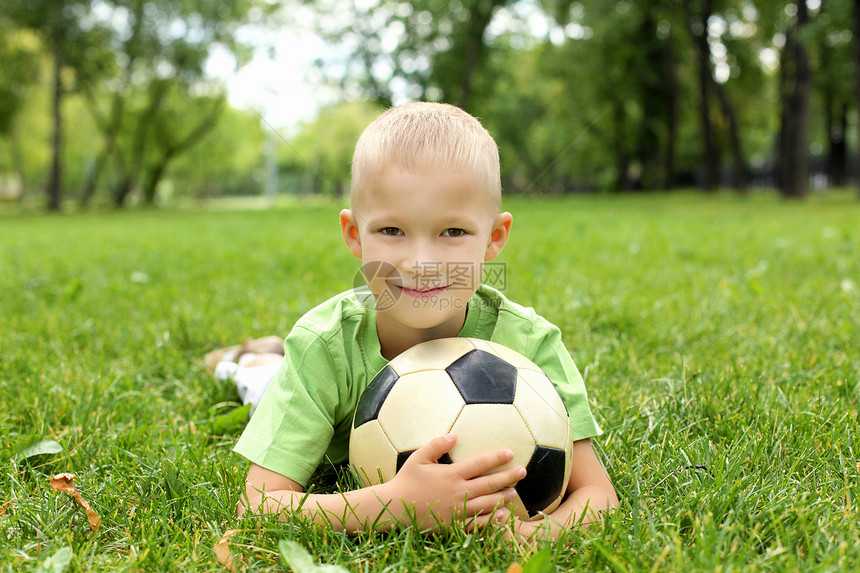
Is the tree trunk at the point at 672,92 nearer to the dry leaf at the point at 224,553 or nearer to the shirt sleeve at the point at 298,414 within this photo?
the shirt sleeve at the point at 298,414

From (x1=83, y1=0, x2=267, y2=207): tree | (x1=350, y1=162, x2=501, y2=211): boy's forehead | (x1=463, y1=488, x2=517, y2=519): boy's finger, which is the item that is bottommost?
(x1=463, y1=488, x2=517, y2=519): boy's finger

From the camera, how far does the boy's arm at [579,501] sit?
1.73 meters

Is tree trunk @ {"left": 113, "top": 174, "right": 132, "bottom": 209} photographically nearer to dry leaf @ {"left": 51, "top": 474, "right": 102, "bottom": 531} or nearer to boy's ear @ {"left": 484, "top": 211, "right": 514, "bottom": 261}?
dry leaf @ {"left": 51, "top": 474, "right": 102, "bottom": 531}

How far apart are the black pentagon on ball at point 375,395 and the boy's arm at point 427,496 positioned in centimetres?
21

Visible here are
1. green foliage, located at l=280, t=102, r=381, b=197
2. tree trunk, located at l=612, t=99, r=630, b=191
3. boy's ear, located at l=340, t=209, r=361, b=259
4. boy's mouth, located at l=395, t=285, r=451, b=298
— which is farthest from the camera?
green foliage, located at l=280, t=102, r=381, b=197

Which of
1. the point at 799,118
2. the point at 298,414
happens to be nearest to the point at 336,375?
the point at 298,414

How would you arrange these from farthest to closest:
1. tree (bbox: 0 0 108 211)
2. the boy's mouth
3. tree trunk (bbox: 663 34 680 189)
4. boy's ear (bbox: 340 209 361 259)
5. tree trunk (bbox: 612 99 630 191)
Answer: tree trunk (bbox: 612 99 630 191) → tree trunk (bbox: 663 34 680 189) → tree (bbox: 0 0 108 211) → boy's ear (bbox: 340 209 361 259) → the boy's mouth

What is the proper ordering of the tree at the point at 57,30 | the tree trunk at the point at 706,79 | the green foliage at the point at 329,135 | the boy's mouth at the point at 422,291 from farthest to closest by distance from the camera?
the green foliage at the point at 329,135 < the tree at the point at 57,30 < the tree trunk at the point at 706,79 < the boy's mouth at the point at 422,291

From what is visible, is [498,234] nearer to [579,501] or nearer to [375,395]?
[375,395]

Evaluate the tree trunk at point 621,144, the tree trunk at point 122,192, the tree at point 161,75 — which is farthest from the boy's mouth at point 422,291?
the tree trunk at point 122,192

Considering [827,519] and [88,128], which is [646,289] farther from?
[88,128]

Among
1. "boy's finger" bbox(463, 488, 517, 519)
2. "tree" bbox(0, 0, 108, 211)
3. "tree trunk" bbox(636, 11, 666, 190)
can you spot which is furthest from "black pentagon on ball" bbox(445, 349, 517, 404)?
"tree" bbox(0, 0, 108, 211)

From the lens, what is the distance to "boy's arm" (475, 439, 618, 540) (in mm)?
1728

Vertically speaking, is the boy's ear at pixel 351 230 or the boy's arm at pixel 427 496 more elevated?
the boy's ear at pixel 351 230
